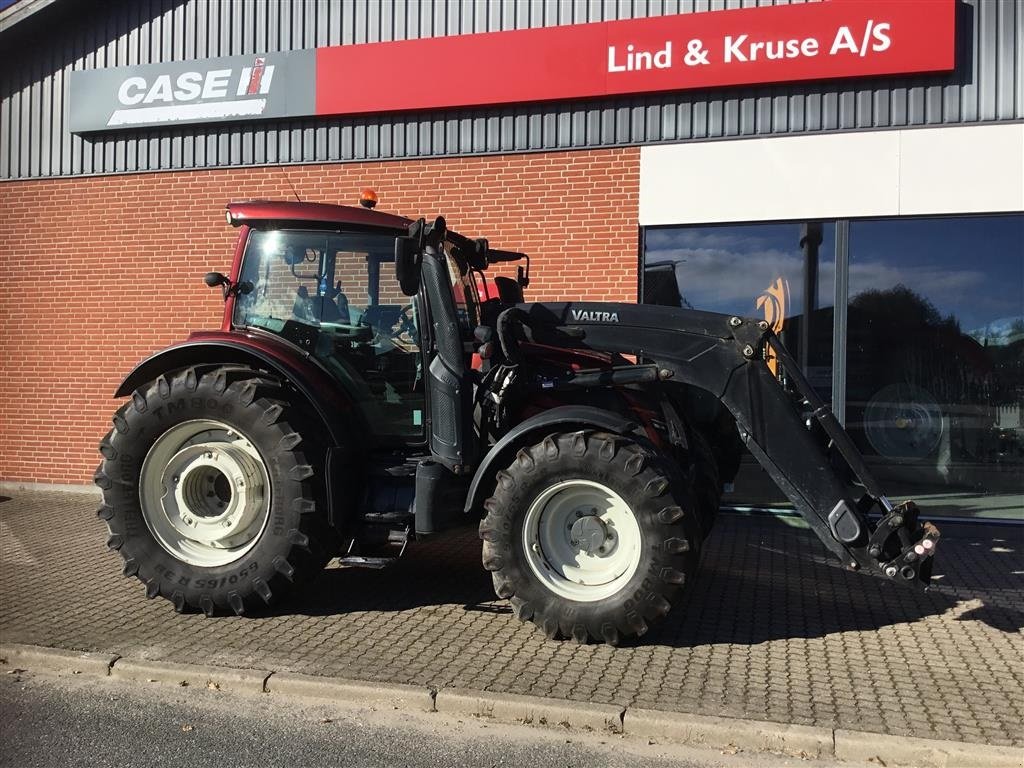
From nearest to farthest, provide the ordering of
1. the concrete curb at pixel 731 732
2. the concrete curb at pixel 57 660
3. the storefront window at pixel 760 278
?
the concrete curb at pixel 731 732, the concrete curb at pixel 57 660, the storefront window at pixel 760 278

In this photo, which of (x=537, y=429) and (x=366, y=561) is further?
(x=366, y=561)

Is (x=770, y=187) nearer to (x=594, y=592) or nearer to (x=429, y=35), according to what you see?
(x=429, y=35)

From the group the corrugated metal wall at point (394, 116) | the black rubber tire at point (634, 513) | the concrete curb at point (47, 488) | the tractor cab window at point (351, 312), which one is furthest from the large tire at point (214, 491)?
the concrete curb at point (47, 488)

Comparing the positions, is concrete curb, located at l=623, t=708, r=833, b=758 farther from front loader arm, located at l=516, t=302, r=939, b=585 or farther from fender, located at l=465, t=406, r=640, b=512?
fender, located at l=465, t=406, r=640, b=512

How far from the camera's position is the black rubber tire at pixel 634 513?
4.59 m

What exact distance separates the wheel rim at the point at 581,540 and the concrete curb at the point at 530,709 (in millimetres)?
938

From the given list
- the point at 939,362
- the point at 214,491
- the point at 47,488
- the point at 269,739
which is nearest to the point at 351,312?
the point at 214,491

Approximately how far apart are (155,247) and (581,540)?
713 cm

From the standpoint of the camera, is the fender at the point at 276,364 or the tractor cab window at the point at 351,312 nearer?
the fender at the point at 276,364

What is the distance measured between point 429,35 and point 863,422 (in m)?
5.97

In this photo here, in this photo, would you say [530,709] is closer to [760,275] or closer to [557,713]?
[557,713]

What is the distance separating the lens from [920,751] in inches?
138

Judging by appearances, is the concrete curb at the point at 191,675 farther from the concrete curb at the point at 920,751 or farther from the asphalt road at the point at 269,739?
the concrete curb at the point at 920,751

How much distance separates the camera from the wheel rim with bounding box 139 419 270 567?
17.3ft
